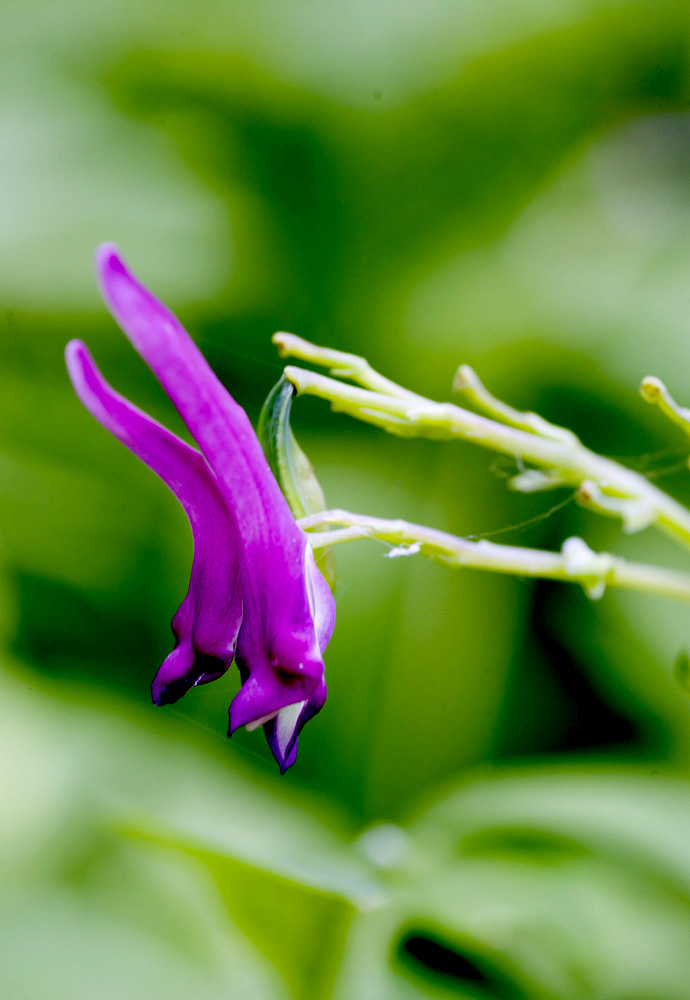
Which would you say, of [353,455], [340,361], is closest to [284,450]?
[340,361]

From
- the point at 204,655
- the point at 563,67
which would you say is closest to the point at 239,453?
the point at 204,655

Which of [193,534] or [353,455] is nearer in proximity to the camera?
[193,534]

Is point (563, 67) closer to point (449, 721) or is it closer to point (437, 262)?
point (437, 262)

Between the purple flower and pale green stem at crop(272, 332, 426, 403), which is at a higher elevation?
pale green stem at crop(272, 332, 426, 403)

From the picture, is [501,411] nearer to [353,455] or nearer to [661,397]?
[661,397]

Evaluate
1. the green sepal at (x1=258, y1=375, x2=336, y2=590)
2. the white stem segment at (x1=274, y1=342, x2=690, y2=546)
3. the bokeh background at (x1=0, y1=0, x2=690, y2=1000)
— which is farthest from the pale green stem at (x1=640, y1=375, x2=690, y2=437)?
the bokeh background at (x1=0, y1=0, x2=690, y2=1000)

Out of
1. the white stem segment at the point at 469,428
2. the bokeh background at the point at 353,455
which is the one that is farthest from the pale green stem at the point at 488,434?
the bokeh background at the point at 353,455

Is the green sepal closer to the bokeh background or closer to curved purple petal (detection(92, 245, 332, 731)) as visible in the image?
curved purple petal (detection(92, 245, 332, 731))
